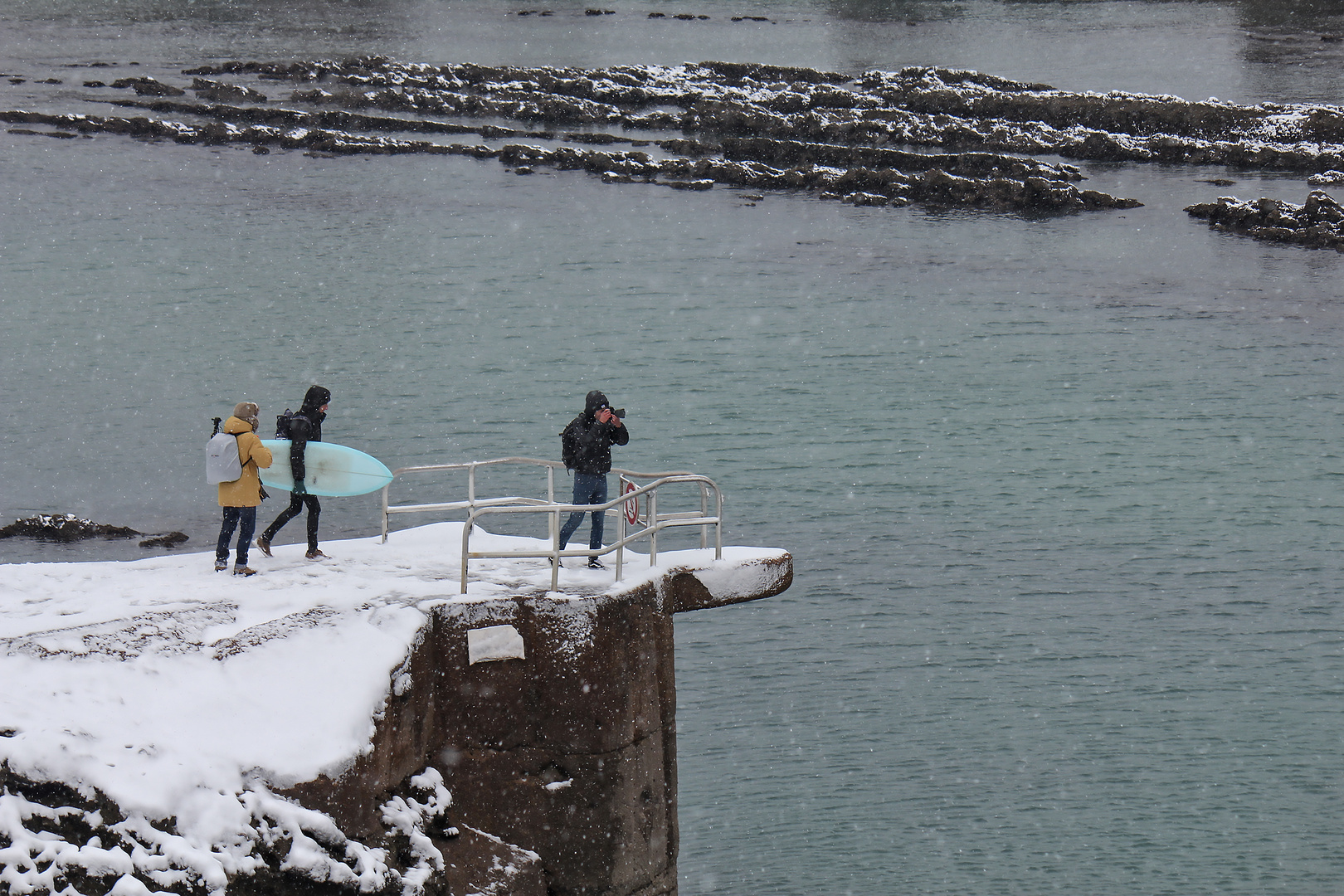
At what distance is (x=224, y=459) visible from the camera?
45.0 ft

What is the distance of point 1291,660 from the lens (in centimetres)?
2461

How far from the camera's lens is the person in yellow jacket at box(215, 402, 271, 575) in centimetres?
1379

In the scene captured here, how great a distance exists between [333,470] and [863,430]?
2200 cm

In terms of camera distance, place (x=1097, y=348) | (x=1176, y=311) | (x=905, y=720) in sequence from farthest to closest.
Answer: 1. (x=1176, y=311)
2. (x=1097, y=348)
3. (x=905, y=720)

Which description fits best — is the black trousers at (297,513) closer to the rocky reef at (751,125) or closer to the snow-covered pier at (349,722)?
the snow-covered pier at (349,722)

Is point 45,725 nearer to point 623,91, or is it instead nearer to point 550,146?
point 550,146

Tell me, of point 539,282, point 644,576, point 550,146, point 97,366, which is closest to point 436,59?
point 550,146

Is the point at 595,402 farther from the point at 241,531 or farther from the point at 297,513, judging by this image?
the point at 241,531

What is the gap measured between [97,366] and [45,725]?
29853mm

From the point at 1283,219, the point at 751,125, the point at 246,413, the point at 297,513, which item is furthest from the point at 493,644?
the point at 751,125

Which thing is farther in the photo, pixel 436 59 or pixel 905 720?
pixel 436 59

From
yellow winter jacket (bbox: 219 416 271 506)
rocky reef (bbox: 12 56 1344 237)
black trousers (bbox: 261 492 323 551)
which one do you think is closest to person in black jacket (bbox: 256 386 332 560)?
black trousers (bbox: 261 492 323 551)

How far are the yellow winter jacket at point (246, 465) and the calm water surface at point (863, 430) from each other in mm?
9069

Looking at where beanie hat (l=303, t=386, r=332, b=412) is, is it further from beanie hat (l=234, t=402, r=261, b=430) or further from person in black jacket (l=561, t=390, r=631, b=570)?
person in black jacket (l=561, t=390, r=631, b=570)
